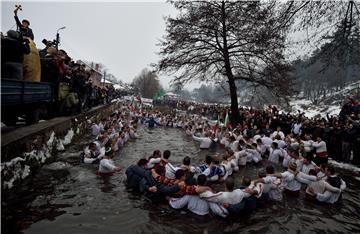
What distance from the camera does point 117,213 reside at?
19.5ft

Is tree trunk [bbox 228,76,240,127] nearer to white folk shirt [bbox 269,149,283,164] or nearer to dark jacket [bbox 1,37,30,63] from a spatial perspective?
white folk shirt [bbox 269,149,283,164]

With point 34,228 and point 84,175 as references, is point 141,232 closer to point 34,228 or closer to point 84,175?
point 34,228

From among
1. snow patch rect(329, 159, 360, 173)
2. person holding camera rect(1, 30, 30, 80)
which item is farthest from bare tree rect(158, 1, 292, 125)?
person holding camera rect(1, 30, 30, 80)

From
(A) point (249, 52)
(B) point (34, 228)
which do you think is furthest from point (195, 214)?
(A) point (249, 52)

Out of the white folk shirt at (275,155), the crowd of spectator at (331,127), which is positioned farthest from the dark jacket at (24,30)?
the crowd of spectator at (331,127)

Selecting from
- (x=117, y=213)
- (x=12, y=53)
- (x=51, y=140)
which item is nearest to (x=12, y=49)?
(x=12, y=53)

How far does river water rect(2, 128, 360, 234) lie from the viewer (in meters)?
5.29

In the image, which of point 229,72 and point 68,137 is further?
point 229,72

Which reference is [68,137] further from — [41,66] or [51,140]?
[41,66]

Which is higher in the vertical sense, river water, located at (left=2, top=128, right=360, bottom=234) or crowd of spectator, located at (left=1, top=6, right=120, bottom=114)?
crowd of spectator, located at (left=1, top=6, right=120, bottom=114)

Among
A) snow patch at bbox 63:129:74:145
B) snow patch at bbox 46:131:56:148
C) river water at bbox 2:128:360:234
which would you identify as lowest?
river water at bbox 2:128:360:234

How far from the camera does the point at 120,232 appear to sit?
518 cm

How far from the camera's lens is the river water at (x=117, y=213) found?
17.3 feet

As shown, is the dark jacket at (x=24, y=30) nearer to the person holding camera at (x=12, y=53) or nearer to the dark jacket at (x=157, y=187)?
the person holding camera at (x=12, y=53)
